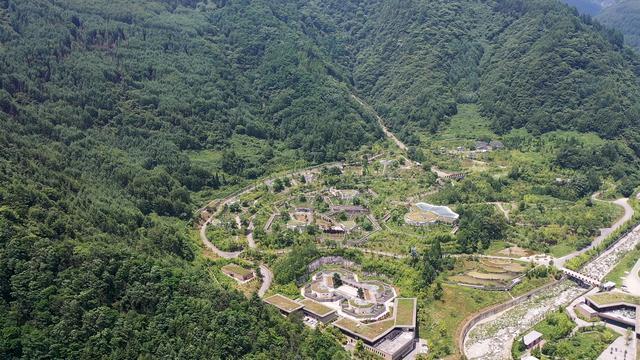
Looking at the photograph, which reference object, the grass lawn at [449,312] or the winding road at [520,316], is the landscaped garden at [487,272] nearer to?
the grass lawn at [449,312]

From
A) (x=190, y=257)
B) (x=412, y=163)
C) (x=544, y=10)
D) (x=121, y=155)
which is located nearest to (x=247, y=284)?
(x=190, y=257)

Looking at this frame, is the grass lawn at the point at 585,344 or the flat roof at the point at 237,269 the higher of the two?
the grass lawn at the point at 585,344

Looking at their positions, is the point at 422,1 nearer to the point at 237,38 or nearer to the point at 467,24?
the point at 467,24

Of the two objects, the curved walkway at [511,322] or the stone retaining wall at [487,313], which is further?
the stone retaining wall at [487,313]

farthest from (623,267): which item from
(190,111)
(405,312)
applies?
(190,111)

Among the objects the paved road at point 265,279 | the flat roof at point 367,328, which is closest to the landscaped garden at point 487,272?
the flat roof at point 367,328

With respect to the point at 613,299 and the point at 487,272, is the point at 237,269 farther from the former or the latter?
the point at 613,299

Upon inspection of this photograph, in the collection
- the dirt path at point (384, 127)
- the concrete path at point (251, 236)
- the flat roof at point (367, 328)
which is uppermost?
the flat roof at point (367, 328)
